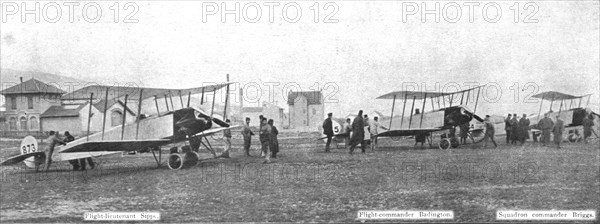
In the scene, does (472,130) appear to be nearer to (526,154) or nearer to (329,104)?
(526,154)

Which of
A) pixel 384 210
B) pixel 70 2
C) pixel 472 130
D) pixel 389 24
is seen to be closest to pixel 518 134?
pixel 472 130

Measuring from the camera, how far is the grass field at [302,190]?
6.05 m

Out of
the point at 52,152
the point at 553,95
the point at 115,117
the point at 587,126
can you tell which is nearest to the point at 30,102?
the point at 52,152

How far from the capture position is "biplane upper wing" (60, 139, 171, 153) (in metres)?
8.74

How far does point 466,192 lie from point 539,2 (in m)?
4.81

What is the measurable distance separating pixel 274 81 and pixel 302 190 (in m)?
4.17

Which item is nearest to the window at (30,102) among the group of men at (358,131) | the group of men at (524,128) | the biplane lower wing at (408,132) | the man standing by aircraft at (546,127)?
the group of men at (358,131)

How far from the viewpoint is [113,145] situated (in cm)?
901

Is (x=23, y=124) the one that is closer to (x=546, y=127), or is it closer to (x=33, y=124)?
(x=33, y=124)

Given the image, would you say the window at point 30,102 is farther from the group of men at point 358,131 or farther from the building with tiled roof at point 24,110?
the group of men at point 358,131

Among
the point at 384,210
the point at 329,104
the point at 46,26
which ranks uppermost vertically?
the point at 46,26

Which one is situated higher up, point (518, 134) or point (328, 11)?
point (328, 11)

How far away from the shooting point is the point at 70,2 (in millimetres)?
8836

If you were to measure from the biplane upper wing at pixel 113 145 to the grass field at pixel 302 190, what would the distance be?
514mm
